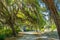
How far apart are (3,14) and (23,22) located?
2.11m

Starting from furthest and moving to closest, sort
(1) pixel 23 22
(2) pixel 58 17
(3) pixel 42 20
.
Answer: (1) pixel 23 22, (3) pixel 42 20, (2) pixel 58 17

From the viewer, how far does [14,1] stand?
8391mm

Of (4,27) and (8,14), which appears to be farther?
(4,27)

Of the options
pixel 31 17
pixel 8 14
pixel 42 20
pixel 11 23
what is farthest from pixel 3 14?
pixel 42 20

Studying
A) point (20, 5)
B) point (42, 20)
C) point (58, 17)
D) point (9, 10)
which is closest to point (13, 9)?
point (9, 10)

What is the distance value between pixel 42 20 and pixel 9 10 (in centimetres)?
208

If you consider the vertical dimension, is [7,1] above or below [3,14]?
above

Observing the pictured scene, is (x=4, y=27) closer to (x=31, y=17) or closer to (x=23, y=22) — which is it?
(x=23, y=22)

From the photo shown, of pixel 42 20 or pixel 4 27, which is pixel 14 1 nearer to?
pixel 42 20

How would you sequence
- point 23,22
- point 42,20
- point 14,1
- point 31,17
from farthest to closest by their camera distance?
point 23,22 < point 31,17 < point 42,20 < point 14,1

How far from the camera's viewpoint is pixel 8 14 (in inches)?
392

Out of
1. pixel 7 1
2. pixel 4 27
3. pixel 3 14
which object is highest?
pixel 7 1

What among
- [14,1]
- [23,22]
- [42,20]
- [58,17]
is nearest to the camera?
[58,17]

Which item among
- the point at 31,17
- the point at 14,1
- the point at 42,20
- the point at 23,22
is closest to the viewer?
the point at 14,1
